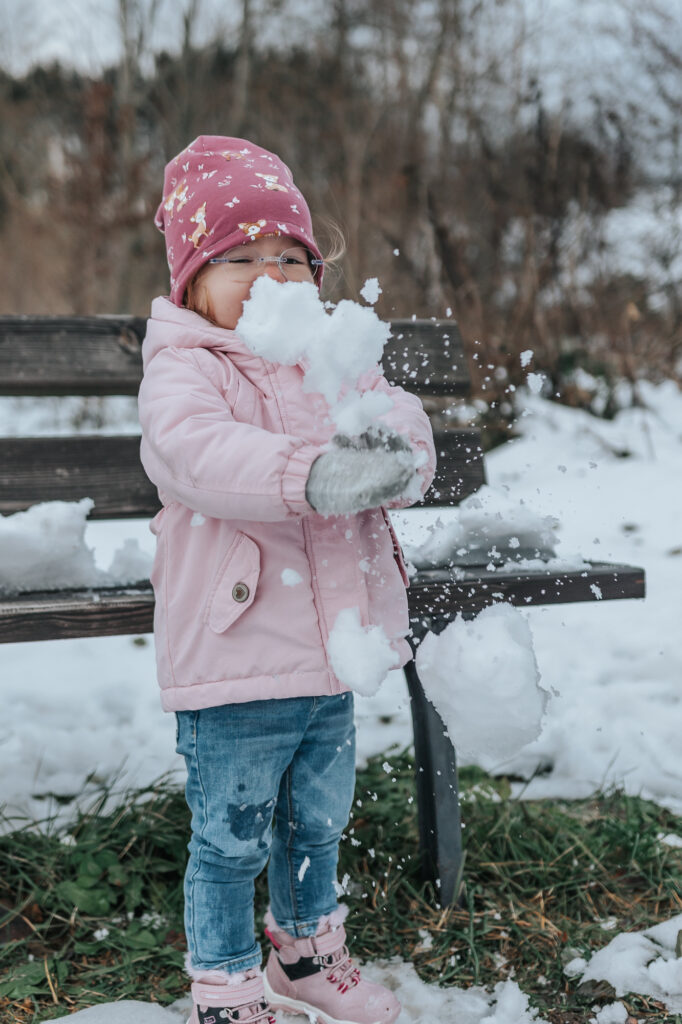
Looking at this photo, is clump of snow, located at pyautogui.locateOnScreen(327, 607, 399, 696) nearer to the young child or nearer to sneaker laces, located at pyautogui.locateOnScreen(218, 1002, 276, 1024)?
the young child

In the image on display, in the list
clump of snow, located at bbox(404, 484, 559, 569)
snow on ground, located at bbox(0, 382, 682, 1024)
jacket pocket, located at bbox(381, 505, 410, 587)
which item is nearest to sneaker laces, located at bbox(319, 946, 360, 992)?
snow on ground, located at bbox(0, 382, 682, 1024)

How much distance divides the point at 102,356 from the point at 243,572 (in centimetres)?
128

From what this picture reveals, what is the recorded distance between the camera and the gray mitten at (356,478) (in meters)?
1.18

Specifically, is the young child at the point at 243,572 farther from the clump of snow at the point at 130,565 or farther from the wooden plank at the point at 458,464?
the wooden plank at the point at 458,464

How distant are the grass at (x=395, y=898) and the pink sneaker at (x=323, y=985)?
0.52 ft

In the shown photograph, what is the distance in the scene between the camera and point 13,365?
2.36 m

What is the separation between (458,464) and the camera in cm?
235

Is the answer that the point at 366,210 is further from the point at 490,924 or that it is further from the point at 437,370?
the point at 490,924

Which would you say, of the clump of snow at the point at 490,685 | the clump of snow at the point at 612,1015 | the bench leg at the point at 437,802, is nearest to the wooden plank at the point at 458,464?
the bench leg at the point at 437,802

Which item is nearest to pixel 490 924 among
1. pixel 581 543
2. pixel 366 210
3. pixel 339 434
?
pixel 339 434

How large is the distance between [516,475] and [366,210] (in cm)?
214

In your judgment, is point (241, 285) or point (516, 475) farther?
point (516, 475)

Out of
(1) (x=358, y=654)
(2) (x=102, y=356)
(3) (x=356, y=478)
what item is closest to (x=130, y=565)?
(2) (x=102, y=356)

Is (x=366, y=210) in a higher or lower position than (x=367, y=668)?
higher
